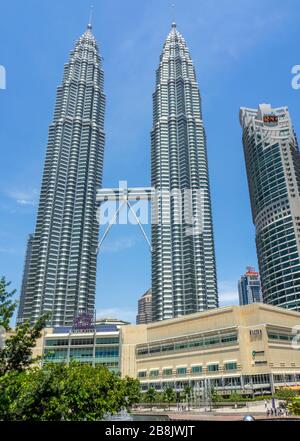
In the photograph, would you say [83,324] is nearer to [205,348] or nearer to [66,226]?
[205,348]

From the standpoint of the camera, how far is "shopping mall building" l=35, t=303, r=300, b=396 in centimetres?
8225

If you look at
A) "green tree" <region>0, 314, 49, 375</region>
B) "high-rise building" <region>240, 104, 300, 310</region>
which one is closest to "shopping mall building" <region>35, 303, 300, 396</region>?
"high-rise building" <region>240, 104, 300, 310</region>

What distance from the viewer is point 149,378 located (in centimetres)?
10419

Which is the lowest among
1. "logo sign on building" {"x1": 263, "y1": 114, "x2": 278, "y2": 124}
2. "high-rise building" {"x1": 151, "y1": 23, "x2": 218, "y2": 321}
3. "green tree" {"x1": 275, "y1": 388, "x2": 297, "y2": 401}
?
"green tree" {"x1": 275, "y1": 388, "x2": 297, "y2": 401}

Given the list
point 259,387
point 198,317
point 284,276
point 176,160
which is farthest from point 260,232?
point 259,387

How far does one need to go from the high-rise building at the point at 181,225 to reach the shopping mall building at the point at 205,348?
152 feet

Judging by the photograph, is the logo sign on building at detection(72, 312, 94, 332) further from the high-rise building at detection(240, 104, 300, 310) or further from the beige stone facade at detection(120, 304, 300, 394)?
the high-rise building at detection(240, 104, 300, 310)

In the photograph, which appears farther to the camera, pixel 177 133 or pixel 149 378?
pixel 177 133

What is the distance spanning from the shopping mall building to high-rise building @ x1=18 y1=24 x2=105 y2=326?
36.4m

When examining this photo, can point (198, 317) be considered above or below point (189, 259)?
below

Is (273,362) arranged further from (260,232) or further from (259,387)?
(260,232)

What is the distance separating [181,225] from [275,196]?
46023 millimetres

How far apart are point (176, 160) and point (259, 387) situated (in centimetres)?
12960

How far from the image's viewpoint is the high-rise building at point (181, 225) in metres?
157
